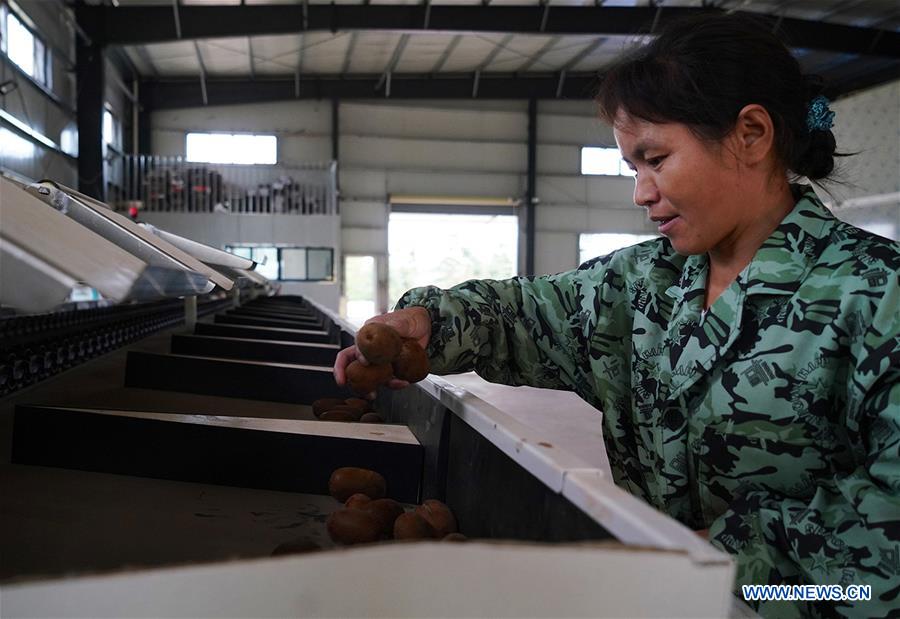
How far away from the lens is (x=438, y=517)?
3.14 ft

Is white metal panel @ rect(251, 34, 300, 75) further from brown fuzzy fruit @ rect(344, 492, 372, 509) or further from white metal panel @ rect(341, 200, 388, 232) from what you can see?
brown fuzzy fruit @ rect(344, 492, 372, 509)

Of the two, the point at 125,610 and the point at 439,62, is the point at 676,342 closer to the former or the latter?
the point at 125,610

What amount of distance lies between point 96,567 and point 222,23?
8549 mm

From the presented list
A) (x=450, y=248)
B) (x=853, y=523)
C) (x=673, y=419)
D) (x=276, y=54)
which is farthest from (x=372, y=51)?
(x=853, y=523)

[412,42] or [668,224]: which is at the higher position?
[412,42]

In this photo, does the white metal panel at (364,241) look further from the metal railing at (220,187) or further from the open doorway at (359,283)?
the metal railing at (220,187)

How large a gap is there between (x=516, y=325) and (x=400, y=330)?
0.85ft

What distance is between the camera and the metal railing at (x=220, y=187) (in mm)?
10906

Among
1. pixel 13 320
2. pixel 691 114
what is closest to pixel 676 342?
pixel 691 114

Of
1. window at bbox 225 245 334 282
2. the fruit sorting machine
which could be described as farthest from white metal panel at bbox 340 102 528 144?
the fruit sorting machine

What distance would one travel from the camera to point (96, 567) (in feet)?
2.80

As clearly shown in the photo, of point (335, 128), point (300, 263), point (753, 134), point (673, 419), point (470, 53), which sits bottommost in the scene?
point (673, 419)

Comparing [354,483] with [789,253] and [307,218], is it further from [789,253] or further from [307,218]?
[307,218]

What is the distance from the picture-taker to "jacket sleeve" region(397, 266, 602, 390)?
51.8 inches
